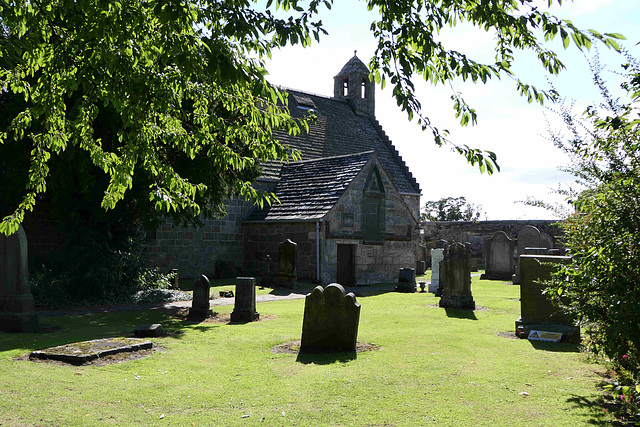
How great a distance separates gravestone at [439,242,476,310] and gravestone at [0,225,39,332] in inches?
388

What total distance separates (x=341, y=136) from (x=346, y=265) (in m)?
11.3

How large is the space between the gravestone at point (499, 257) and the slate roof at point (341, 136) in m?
7.15

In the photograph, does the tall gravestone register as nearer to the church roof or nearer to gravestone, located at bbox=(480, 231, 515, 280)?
Result: gravestone, located at bbox=(480, 231, 515, 280)

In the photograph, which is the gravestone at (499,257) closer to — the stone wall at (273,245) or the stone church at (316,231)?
the stone church at (316,231)

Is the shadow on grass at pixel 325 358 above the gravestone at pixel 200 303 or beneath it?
beneath

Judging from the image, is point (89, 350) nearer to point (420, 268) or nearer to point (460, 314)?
point (460, 314)

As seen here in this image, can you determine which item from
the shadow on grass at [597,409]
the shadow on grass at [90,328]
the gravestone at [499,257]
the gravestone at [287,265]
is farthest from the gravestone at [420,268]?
the shadow on grass at [597,409]

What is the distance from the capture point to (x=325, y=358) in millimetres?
8188

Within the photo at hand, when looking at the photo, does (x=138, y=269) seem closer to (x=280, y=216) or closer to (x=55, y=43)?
(x=280, y=216)

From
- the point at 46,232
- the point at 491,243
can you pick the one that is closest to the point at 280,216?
the point at 46,232

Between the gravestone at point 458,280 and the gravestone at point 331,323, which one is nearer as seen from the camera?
the gravestone at point 331,323

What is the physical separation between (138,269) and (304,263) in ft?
21.7

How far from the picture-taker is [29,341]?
9367mm

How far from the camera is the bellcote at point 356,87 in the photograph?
113 ft
